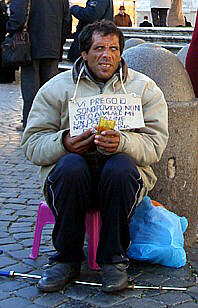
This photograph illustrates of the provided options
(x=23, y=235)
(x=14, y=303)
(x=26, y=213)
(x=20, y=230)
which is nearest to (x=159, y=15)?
(x=26, y=213)

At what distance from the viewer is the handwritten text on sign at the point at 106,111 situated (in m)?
3.45

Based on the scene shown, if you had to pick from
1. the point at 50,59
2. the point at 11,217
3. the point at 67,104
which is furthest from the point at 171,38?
the point at 67,104

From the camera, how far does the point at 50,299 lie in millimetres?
3295

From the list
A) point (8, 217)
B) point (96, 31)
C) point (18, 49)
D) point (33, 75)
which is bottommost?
point (8, 217)

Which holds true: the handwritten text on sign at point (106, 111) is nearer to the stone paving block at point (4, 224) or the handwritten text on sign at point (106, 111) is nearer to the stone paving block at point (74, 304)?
the stone paving block at point (74, 304)

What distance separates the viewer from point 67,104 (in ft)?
11.7

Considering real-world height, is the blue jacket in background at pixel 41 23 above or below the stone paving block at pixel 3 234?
above

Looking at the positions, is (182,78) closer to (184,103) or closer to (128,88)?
(184,103)

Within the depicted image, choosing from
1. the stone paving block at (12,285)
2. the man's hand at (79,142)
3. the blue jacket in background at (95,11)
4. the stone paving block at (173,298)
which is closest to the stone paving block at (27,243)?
the stone paving block at (12,285)

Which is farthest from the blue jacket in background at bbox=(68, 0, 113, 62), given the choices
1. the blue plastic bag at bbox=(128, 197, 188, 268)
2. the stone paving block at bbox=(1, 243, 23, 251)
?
the blue plastic bag at bbox=(128, 197, 188, 268)

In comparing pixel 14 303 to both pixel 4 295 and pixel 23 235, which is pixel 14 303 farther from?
pixel 23 235

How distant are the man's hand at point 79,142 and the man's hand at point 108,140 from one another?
7 centimetres

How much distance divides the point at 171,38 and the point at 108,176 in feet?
30.8

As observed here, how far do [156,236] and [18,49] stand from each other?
422 cm
